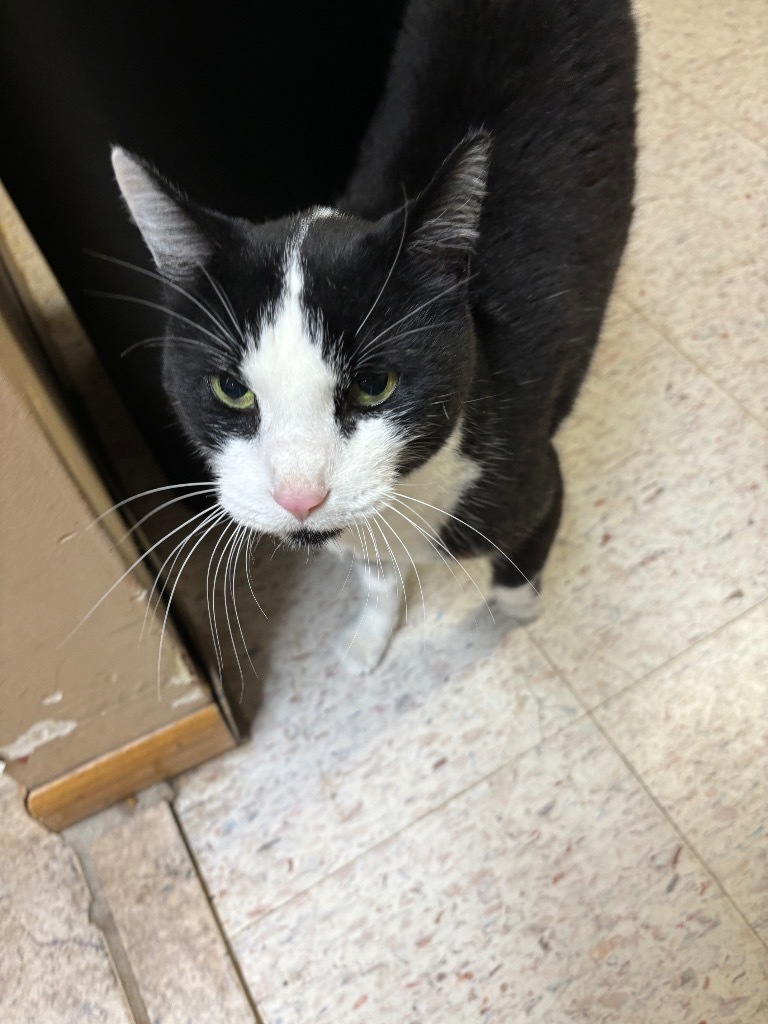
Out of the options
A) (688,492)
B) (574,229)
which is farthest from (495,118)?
(688,492)

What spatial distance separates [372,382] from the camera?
63cm

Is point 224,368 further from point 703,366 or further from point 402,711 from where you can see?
point 703,366

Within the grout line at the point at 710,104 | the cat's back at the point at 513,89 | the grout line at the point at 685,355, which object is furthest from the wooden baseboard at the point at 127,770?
the grout line at the point at 710,104

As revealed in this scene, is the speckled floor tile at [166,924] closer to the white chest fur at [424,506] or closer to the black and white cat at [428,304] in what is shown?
the black and white cat at [428,304]

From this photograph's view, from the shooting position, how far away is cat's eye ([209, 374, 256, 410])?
633 millimetres

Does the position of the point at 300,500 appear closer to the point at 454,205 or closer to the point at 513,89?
the point at 454,205

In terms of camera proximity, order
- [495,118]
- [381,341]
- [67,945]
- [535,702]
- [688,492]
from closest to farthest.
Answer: [381,341]
[495,118]
[67,945]
[535,702]
[688,492]

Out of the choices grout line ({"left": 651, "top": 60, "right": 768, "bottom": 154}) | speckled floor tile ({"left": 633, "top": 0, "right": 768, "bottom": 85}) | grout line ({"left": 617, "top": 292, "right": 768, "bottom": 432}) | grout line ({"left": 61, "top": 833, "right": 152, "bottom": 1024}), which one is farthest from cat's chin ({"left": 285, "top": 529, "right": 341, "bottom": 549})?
speckled floor tile ({"left": 633, "top": 0, "right": 768, "bottom": 85})

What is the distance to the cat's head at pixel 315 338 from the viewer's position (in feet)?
1.96

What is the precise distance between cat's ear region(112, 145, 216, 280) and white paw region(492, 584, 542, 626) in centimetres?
60

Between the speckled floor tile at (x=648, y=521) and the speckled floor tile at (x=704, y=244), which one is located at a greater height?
the speckled floor tile at (x=704, y=244)

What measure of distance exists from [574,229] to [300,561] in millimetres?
650

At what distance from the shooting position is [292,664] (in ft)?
3.79

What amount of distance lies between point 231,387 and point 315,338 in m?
0.09
